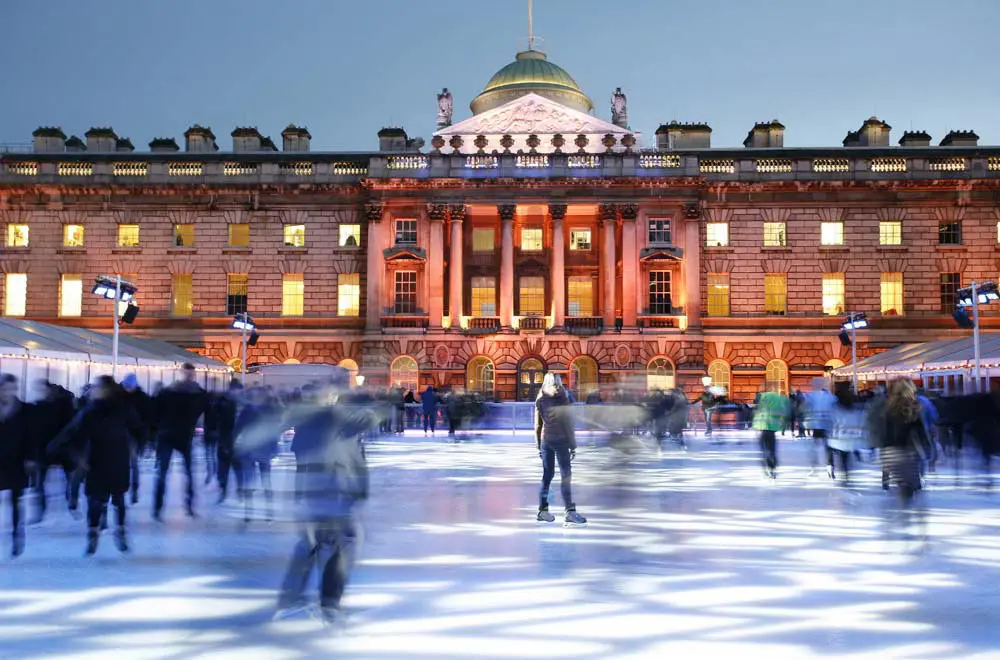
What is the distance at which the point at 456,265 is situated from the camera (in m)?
51.3

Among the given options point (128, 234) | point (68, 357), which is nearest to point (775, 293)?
point (128, 234)

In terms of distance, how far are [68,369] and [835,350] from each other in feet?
128

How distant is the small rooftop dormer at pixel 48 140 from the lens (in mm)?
56625

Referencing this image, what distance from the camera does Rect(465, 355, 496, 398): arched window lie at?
50.2m

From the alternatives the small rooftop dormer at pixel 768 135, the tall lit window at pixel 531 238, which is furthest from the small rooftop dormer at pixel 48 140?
the small rooftop dormer at pixel 768 135

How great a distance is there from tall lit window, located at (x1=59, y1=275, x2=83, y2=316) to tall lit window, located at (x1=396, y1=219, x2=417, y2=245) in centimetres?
1810

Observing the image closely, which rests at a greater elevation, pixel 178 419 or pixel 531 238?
pixel 531 238

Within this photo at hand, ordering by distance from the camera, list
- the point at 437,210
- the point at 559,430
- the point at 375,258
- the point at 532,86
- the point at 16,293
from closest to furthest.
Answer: the point at 559,430
the point at 437,210
the point at 375,258
the point at 16,293
the point at 532,86

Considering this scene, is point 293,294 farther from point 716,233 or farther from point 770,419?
point 770,419

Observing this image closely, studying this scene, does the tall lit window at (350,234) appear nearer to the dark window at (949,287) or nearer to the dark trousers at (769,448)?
the dark window at (949,287)

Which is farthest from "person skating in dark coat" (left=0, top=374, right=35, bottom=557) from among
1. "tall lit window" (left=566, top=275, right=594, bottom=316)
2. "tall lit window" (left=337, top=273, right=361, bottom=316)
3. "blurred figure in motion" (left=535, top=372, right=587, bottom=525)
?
"tall lit window" (left=566, top=275, right=594, bottom=316)

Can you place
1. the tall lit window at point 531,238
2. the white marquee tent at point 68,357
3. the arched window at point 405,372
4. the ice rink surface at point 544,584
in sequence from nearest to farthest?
the ice rink surface at point 544,584 < the white marquee tent at point 68,357 < the arched window at point 405,372 < the tall lit window at point 531,238

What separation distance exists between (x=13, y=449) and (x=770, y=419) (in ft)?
42.9

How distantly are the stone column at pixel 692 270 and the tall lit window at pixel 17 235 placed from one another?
1465 inches
